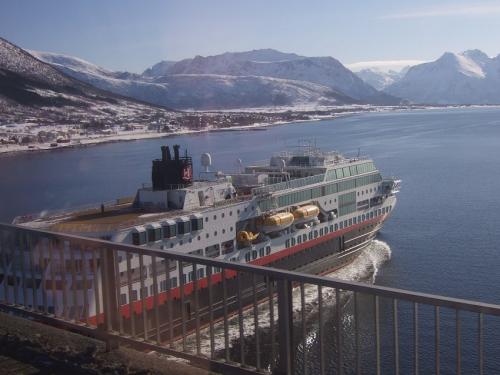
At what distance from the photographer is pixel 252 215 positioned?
1005 cm

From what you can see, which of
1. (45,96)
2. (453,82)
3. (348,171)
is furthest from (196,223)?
(453,82)

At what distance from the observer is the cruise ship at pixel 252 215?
28.3ft

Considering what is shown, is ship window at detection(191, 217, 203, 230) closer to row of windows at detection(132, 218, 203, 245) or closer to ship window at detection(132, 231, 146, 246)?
row of windows at detection(132, 218, 203, 245)

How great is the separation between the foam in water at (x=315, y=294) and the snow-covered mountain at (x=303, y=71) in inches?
4554

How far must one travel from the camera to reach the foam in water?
26.8ft

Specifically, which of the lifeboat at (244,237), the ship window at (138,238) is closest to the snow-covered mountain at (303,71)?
the lifeboat at (244,237)

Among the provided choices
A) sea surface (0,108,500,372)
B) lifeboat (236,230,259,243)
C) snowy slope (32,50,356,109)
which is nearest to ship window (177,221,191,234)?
lifeboat (236,230,259,243)

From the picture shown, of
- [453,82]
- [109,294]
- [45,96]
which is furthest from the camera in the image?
[453,82]

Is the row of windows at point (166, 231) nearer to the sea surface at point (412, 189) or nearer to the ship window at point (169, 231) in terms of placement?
the ship window at point (169, 231)

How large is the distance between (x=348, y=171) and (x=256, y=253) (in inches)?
141

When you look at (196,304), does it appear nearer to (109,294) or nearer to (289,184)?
(109,294)

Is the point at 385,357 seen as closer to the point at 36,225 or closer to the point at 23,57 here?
the point at 36,225

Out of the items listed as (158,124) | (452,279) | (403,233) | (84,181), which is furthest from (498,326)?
(158,124)

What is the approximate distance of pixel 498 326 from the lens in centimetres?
741
